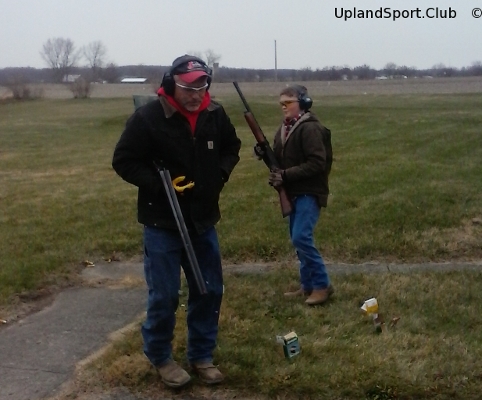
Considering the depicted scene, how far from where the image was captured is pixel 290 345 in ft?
13.3

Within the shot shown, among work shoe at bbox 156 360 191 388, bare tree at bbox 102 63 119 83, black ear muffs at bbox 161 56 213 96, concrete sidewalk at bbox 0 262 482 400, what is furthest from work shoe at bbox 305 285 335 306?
bare tree at bbox 102 63 119 83

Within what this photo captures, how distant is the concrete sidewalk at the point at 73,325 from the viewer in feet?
13.2

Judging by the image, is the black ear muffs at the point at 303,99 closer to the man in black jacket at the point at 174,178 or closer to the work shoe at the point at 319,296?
the man in black jacket at the point at 174,178

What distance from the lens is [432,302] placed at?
5.02 m

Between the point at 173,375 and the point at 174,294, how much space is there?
46cm

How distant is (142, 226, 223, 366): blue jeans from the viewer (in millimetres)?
3738

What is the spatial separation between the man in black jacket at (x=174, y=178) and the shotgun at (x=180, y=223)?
9cm

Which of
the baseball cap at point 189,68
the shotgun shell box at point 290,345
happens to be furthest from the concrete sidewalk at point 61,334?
the baseball cap at point 189,68

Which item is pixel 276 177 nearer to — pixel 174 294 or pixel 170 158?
pixel 170 158

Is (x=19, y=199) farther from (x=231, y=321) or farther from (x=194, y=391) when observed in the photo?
Result: (x=194, y=391)

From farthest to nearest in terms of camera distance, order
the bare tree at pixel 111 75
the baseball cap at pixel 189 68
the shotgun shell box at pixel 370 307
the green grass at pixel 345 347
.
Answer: the bare tree at pixel 111 75, the shotgun shell box at pixel 370 307, the green grass at pixel 345 347, the baseball cap at pixel 189 68

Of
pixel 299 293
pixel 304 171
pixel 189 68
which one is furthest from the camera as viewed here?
pixel 299 293

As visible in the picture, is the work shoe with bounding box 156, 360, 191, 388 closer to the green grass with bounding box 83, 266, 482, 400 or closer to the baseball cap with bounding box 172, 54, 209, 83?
the green grass with bounding box 83, 266, 482, 400

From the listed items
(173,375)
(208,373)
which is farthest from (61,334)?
(208,373)
